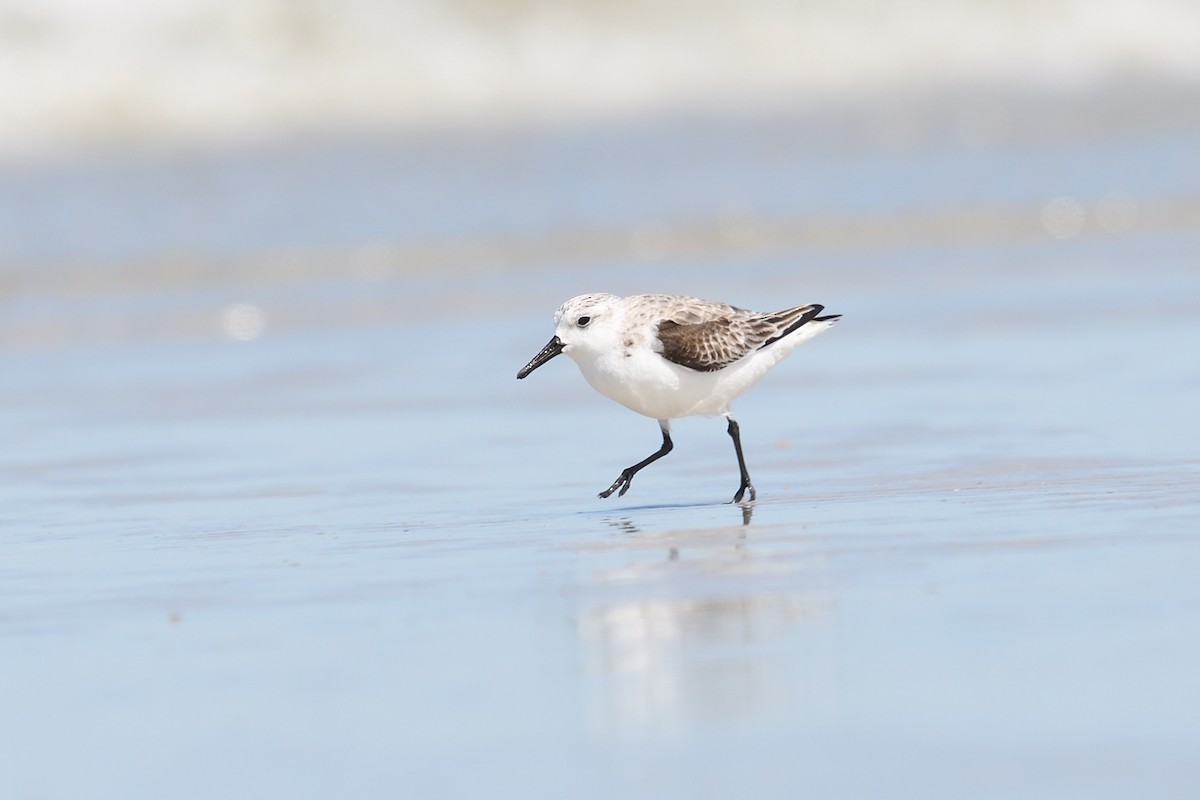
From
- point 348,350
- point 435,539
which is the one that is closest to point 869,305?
point 348,350

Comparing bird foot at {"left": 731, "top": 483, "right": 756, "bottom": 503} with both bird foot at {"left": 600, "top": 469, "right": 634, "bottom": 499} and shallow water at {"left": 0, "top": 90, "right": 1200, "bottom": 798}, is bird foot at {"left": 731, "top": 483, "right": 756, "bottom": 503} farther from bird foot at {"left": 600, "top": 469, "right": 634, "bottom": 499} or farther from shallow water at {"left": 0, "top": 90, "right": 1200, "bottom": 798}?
bird foot at {"left": 600, "top": 469, "right": 634, "bottom": 499}

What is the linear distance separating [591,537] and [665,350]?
945 mm

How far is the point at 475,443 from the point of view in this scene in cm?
866

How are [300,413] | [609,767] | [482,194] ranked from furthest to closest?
[482,194] < [300,413] < [609,767]

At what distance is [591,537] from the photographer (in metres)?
6.32

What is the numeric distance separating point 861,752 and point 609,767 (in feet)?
1.68

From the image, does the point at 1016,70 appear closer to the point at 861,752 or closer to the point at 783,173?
the point at 783,173

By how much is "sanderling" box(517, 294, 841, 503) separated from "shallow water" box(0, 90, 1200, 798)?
415 mm

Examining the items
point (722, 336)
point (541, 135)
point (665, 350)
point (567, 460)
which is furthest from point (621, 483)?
point (541, 135)

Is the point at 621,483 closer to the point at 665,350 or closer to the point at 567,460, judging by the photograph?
the point at 665,350

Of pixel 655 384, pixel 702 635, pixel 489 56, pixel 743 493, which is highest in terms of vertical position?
pixel 489 56

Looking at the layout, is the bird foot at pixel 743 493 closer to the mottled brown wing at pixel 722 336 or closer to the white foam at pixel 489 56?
the mottled brown wing at pixel 722 336

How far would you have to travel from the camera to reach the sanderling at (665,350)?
695 centimetres

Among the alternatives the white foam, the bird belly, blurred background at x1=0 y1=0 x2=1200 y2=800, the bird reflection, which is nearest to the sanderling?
the bird belly
